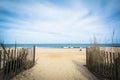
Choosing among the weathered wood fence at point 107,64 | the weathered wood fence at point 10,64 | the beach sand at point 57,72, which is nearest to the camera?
the weathered wood fence at point 107,64

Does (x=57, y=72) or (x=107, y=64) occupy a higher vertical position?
(x=107, y=64)

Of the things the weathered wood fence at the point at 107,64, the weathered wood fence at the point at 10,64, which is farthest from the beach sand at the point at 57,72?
the weathered wood fence at the point at 107,64

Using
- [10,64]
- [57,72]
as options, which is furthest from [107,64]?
[10,64]

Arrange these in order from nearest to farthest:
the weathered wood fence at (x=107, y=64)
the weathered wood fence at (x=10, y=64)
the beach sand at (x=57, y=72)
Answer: the weathered wood fence at (x=107, y=64) < the weathered wood fence at (x=10, y=64) < the beach sand at (x=57, y=72)

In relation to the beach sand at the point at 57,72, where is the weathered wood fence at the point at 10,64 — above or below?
above

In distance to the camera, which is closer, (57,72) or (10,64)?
(10,64)

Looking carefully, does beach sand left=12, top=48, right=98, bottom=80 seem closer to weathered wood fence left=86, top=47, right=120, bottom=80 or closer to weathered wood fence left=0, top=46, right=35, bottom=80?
weathered wood fence left=0, top=46, right=35, bottom=80

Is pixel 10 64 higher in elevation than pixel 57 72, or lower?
higher

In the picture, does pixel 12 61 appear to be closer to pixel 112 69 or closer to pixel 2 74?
pixel 2 74

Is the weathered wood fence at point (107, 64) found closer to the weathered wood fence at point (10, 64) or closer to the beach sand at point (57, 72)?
the beach sand at point (57, 72)

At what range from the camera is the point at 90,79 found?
226 inches

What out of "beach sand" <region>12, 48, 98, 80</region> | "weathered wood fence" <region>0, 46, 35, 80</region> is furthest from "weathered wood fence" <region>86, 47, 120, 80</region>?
"weathered wood fence" <region>0, 46, 35, 80</region>

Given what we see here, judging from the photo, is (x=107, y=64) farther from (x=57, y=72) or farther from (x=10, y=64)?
(x=10, y=64)

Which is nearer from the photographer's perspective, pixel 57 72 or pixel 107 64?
pixel 107 64
